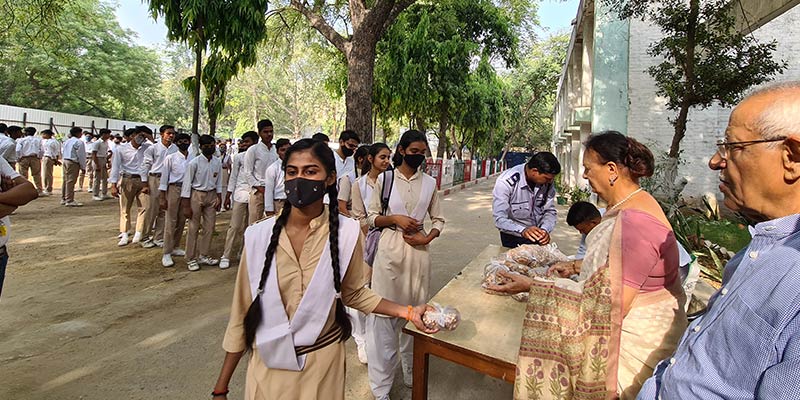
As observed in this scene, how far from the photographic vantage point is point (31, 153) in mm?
10625

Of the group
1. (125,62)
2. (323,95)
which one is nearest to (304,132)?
(323,95)

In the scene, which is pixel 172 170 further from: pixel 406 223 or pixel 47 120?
pixel 47 120

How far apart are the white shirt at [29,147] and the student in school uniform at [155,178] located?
680 centimetres

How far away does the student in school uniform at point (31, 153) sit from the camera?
34.2ft

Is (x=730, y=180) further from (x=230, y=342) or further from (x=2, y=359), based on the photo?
(x=2, y=359)

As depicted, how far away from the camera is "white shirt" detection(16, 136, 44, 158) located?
1041 centimetres

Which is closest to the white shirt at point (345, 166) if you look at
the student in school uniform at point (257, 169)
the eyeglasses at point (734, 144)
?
the student in school uniform at point (257, 169)

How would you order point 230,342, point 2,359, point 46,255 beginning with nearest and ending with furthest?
point 230,342, point 2,359, point 46,255

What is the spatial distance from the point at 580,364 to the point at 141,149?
7.98m

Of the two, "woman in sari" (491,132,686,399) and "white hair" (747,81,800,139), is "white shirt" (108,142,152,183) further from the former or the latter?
"white hair" (747,81,800,139)

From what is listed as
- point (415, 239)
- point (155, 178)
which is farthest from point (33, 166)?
point (415, 239)

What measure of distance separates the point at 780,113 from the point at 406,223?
6.89ft

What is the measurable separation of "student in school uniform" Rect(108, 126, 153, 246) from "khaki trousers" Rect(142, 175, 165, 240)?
7 centimetres

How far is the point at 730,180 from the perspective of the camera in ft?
3.51
